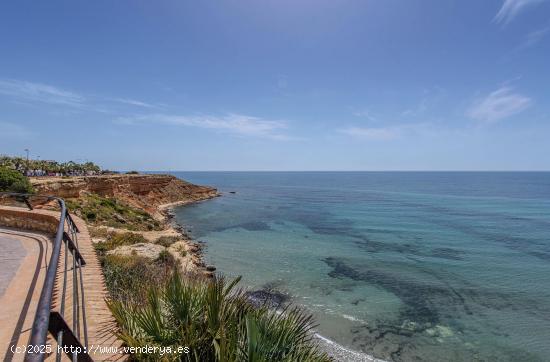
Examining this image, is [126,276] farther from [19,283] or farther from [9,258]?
[19,283]

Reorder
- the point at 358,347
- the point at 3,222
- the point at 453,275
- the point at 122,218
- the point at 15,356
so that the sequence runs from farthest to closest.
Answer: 1. the point at 122,218
2. the point at 453,275
3. the point at 358,347
4. the point at 3,222
5. the point at 15,356

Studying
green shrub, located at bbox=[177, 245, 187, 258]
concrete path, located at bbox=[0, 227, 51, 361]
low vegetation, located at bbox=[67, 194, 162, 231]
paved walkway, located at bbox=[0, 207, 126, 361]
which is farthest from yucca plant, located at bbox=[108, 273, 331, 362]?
low vegetation, located at bbox=[67, 194, 162, 231]

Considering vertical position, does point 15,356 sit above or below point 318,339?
above

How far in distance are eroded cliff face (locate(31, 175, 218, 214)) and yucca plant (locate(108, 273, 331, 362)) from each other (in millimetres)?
31900

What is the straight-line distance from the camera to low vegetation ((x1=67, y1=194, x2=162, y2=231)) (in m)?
28.3

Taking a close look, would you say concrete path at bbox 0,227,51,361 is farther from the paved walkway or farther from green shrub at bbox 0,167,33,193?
green shrub at bbox 0,167,33,193

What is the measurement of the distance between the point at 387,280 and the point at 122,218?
27.9 metres

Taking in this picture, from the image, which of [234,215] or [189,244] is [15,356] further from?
[234,215]

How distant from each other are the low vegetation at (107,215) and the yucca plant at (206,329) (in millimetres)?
25442

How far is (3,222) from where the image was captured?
12.4m

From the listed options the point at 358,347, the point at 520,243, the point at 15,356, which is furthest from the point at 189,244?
the point at 520,243

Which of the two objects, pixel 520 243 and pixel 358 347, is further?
pixel 520 243

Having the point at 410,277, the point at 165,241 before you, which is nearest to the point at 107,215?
the point at 165,241

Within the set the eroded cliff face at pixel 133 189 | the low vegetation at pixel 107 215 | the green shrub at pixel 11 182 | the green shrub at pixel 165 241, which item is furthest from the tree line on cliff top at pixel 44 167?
the green shrub at pixel 165 241
